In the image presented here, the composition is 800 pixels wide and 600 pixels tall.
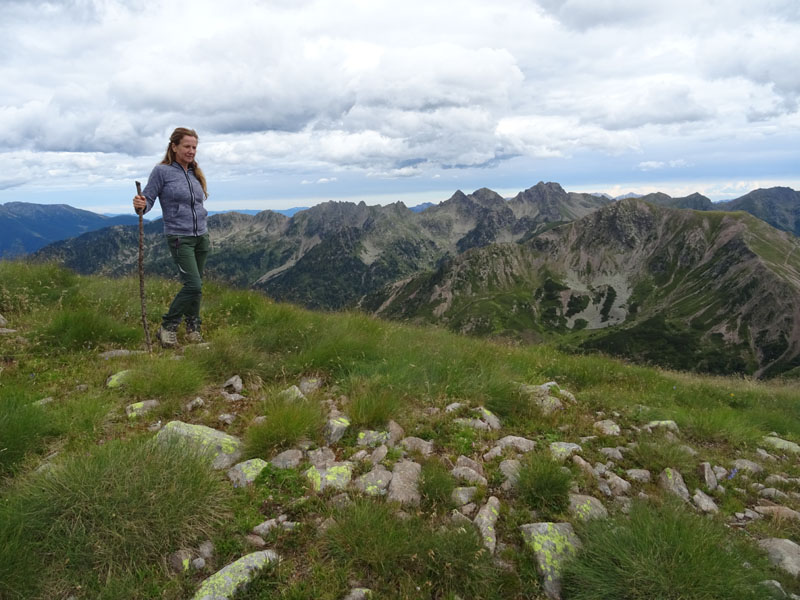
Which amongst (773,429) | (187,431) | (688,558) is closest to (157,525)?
(187,431)

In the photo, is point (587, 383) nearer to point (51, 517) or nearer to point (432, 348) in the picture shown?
point (432, 348)

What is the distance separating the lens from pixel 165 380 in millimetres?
6566

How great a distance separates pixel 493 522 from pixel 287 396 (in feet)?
11.8

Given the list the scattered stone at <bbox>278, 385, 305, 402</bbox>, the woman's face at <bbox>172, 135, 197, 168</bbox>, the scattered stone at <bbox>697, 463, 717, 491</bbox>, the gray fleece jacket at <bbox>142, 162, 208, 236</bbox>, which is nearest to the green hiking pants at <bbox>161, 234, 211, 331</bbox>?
the gray fleece jacket at <bbox>142, 162, 208, 236</bbox>

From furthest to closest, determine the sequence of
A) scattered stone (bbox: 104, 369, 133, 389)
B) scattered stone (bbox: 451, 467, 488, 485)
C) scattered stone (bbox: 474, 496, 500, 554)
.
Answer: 1. scattered stone (bbox: 104, 369, 133, 389)
2. scattered stone (bbox: 451, 467, 488, 485)
3. scattered stone (bbox: 474, 496, 500, 554)

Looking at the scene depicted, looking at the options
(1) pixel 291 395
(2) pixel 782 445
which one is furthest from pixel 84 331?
(2) pixel 782 445

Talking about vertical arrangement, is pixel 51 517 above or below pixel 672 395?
above

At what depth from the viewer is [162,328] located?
355 inches

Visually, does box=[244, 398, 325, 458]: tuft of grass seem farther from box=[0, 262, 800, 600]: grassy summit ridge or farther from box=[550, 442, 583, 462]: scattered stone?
box=[550, 442, 583, 462]: scattered stone

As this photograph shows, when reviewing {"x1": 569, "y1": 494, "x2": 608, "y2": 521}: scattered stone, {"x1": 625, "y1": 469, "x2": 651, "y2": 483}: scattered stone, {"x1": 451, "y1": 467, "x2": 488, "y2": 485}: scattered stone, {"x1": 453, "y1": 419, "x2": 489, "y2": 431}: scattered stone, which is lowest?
{"x1": 625, "y1": 469, "x2": 651, "y2": 483}: scattered stone

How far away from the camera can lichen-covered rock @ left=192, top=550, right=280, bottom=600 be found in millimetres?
3297

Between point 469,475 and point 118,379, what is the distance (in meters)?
5.84

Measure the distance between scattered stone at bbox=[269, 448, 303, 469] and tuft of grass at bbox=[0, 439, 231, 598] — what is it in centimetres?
91

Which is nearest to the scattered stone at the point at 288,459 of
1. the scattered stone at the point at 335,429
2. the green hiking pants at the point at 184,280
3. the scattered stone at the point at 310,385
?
the scattered stone at the point at 335,429
